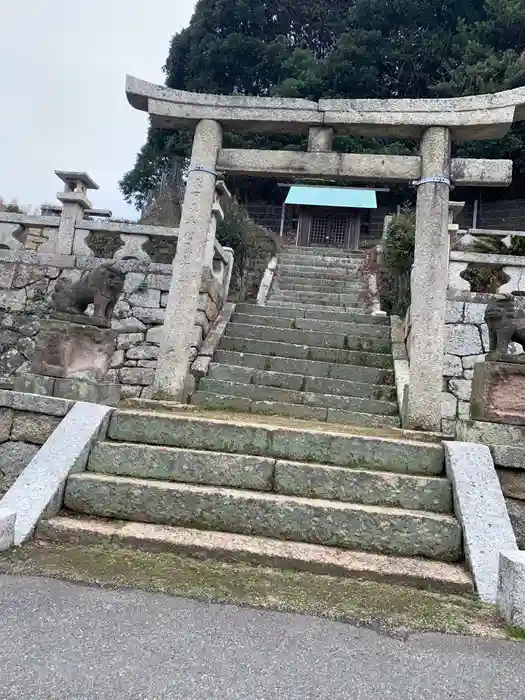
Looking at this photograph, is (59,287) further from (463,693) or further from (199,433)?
(463,693)

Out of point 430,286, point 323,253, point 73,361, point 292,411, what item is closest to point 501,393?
point 430,286

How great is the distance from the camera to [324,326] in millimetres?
7945

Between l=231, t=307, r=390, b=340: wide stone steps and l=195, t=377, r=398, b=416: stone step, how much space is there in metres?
1.68

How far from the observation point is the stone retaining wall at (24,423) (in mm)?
4117

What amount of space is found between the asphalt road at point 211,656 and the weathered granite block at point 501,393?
6.26ft

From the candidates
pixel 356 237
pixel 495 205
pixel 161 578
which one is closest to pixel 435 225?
pixel 161 578

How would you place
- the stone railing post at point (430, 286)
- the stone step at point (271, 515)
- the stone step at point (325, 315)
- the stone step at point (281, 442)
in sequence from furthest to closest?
the stone step at point (325, 315)
the stone railing post at point (430, 286)
the stone step at point (281, 442)
the stone step at point (271, 515)

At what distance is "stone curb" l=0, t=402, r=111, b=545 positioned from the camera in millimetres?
3295

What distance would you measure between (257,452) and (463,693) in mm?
2266

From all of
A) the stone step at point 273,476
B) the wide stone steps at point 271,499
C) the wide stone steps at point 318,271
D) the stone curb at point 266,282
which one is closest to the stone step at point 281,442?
the wide stone steps at point 271,499

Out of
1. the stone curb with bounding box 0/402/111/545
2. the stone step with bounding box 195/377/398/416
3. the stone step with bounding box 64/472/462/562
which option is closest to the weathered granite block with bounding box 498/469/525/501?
the stone step with bounding box 64/472/462/562

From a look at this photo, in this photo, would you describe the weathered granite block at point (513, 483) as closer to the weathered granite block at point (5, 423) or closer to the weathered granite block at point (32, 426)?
the weathered granite block at point (32, 426)

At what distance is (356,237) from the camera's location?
62.0ft

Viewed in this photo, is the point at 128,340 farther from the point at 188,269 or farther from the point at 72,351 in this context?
the point at 72,351
